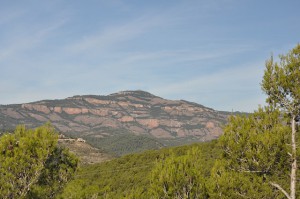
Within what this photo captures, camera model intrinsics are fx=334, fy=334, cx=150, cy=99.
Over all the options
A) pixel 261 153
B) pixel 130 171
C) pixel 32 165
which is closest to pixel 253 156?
pixel 261 153

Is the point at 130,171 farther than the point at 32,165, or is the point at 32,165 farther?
the point at 130,171

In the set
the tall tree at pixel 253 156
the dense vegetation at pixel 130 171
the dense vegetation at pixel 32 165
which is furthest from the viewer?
the dense vegetation at pixel 130 171

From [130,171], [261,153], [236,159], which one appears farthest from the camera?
[130,171]

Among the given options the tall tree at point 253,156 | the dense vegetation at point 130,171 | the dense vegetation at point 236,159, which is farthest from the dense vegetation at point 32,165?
the dense vegetation at point 130,171

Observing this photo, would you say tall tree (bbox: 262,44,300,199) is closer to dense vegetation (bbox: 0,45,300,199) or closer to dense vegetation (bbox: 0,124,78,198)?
dense vegetation (bbox: 0,45,300,199)

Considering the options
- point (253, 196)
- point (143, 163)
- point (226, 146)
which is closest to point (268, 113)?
point (226, 146)

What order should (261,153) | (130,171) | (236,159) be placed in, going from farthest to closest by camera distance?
(130,171) → (236,159) → (261,153)

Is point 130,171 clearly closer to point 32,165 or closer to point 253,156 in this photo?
point 32,165

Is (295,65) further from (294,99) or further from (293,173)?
(293,173)

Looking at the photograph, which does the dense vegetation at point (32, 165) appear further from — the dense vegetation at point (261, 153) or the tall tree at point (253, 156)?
the tall tree at point (253, 156)

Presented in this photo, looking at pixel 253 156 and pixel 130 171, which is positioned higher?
pixel 253 156

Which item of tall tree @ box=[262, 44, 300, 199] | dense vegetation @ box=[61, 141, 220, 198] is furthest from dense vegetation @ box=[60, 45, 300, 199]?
dense vegetation @ box=[61, 141, 220, 198]

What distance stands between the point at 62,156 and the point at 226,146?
9973mm

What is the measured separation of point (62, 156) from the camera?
20703 mm
